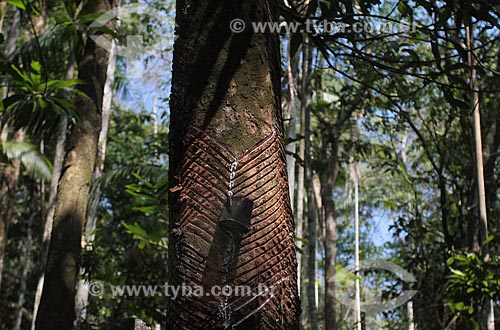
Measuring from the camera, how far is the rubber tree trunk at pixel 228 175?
1.32 m

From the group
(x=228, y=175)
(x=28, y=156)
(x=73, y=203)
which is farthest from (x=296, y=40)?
(x=28, y=156)

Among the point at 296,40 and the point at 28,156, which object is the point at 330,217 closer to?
the point at 28,156

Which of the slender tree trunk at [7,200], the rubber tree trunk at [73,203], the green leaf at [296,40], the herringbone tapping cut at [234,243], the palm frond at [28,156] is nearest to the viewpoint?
the herringbone tapping cut at [234,243]

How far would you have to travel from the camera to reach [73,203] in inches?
143

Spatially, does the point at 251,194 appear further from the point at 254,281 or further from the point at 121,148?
the point at 121,148

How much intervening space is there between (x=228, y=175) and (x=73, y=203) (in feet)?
8.07

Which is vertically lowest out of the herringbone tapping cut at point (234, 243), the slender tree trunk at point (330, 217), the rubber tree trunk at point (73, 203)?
the herringbone tapping cut at point (234, 243)

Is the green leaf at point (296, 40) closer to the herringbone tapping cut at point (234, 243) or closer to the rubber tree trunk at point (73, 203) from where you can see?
the herringbone tapping cut at point (234, 243)

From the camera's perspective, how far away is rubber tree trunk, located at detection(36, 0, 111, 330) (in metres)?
3.33

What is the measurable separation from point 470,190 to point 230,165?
202 inches

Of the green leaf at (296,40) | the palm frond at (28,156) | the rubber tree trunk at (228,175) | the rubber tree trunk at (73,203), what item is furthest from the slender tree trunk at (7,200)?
the rubber tree trunk at (228,175)

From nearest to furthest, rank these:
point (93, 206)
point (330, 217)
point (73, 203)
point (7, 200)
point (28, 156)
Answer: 1. point (73, 203)
2. point (93, 206)
3. point (28, 156)
4. point (330, 217)
5. point (7, 200)

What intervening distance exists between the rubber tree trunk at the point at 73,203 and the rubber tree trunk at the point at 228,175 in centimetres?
187

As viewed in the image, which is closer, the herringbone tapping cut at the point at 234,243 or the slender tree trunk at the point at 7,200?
the herringbone tapping cut at the point at 234,243
